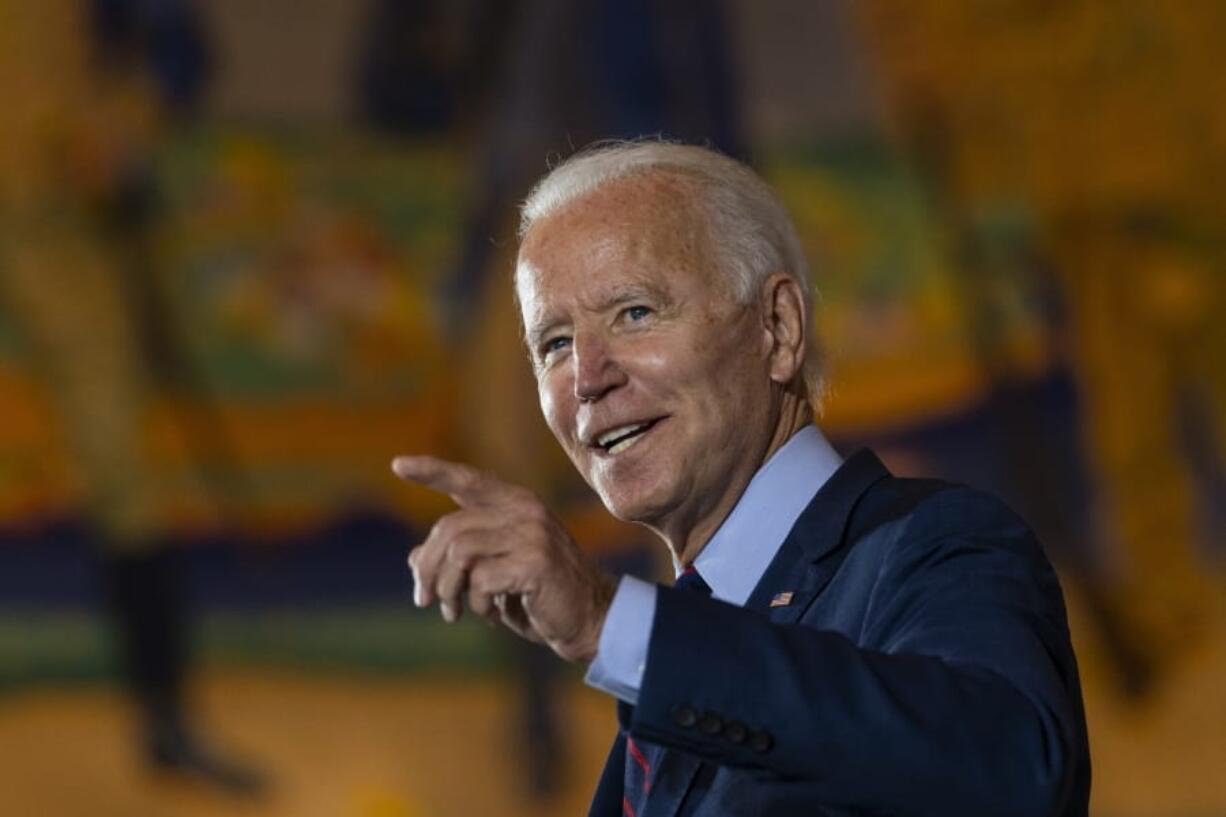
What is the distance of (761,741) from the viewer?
1.51m

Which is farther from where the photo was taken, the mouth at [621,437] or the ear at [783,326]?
the ear at [783,326]

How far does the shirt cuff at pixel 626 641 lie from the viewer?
154cm

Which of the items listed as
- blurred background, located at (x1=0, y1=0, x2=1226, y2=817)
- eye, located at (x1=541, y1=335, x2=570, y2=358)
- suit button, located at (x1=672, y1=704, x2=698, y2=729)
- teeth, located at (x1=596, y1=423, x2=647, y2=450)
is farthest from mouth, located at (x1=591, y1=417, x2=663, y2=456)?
blurred background, located at (x1=0, y1=0, x2=1226, y2=817)

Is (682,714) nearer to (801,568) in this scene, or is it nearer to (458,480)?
(458,480)

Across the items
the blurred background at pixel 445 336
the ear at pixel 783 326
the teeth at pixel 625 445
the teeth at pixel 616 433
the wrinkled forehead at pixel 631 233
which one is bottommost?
the blurred background at pixel 445 336

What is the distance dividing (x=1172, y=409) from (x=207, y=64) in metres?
4.00

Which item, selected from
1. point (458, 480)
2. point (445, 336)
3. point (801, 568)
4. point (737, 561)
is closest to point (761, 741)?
point (458, 480)

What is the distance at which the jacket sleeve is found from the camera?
148 centimetres

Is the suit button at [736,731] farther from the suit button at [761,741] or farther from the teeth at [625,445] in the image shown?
the teeth at [625,445]

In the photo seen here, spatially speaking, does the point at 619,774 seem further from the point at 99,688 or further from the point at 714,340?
the point at 99,688

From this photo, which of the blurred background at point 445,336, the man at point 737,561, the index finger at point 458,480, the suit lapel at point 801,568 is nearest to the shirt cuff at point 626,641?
the man at point 737,561

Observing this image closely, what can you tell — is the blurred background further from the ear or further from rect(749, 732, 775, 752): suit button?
rect(749, 732, 775, 752): suit button

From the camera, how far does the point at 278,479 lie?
7188mm

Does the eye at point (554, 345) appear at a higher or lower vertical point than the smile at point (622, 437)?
higher
